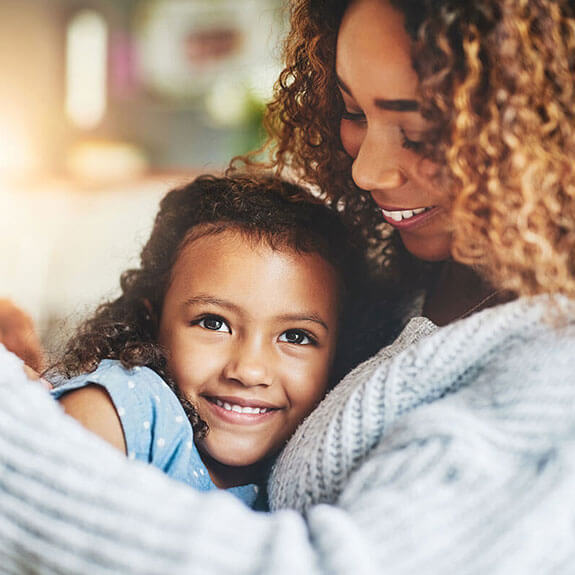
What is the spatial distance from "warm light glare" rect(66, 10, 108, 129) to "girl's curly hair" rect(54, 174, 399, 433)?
238 cm

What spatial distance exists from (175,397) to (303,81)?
0.45 m

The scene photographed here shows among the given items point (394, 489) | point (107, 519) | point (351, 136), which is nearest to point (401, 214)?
point (351, 136)

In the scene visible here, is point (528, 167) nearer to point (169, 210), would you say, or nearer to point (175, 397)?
point (175, 397)

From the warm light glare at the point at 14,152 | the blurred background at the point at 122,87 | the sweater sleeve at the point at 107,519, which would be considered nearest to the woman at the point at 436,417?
the sweater sleeve at the point at 107,519

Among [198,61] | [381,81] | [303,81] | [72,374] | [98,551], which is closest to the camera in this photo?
[98,551]

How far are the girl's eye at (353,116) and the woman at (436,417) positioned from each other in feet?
0.28

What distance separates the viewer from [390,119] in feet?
2.17

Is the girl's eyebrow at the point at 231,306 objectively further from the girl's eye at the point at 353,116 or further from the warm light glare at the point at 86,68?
the warm light glare at the point at 86,68

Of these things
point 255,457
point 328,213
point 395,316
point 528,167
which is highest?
point 528,167

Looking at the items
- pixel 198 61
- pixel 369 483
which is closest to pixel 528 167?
pixel 369 483

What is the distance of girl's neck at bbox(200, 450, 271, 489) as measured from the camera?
2.65 ft

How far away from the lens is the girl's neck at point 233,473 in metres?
0.81

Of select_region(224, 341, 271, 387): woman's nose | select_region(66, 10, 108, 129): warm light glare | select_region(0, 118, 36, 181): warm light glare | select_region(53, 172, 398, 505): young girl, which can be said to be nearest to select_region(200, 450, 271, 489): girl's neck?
select_region(53, 172, 398, 505): young girl

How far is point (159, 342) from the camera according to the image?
2.82 feet
